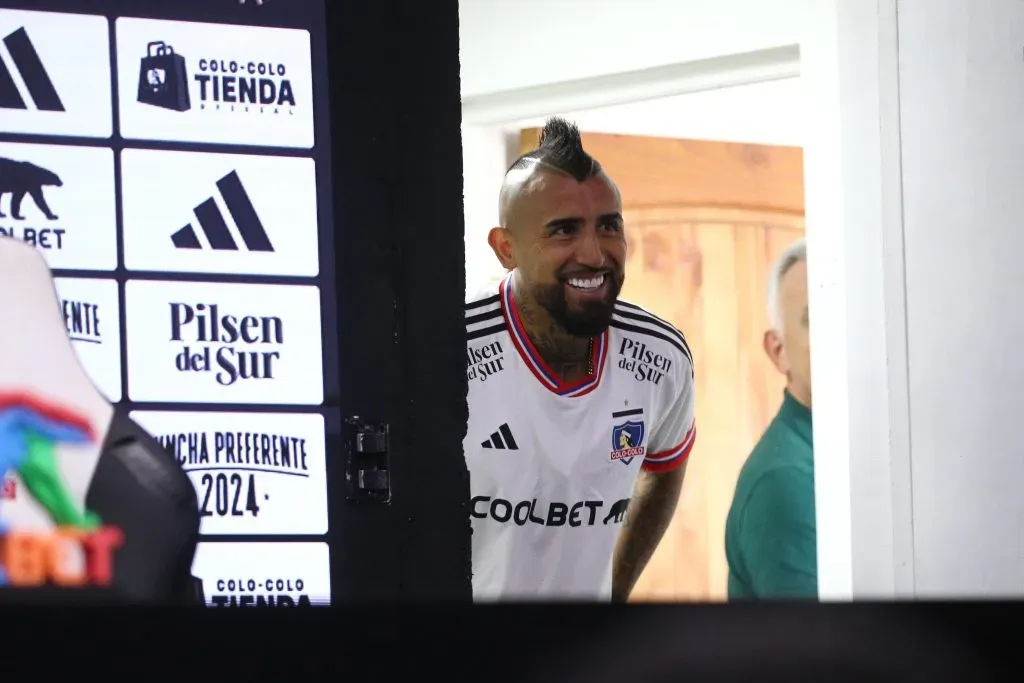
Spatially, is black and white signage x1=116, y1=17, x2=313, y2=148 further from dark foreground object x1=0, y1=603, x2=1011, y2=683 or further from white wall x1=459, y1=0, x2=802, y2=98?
dark foreground object x1=0, y1=603, x2=1011, y2=683

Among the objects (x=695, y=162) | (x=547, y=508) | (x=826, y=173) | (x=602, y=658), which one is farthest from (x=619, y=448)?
(x=602, y=658)

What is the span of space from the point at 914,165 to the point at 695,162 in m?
0.71

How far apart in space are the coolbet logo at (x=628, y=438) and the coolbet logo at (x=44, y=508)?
0.98 metres

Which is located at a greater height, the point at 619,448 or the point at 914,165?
the point at 914,165

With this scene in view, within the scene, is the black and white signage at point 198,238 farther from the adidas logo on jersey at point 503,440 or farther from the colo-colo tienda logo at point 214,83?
the adidas logo on jersey at point 503,440

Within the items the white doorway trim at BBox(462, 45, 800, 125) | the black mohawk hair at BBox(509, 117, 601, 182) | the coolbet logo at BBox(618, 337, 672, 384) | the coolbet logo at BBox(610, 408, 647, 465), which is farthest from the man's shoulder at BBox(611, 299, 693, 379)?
the white doorway trim at BBox(462, 45, 800, 125)

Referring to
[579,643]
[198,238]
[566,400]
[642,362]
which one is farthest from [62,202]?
[579,643]

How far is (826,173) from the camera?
A: 223 centimetres

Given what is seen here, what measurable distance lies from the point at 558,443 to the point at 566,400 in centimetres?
7

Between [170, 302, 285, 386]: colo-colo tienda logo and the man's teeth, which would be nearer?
[170, 302, 285, 386]: colo-colo tienda logo

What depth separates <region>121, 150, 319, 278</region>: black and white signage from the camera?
52.7 inches

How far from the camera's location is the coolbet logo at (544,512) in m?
1.96

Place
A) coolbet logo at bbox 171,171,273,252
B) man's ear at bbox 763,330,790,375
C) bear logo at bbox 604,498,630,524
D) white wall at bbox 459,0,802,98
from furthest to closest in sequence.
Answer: man's ear at bbox 763,330,790,375 < white wall at bbox 459,0,802,98 < bear logo at bbox 604,498,630,524 < coolbet logo at bbox 171,171,273,252

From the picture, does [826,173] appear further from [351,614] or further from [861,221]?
[351,614]
